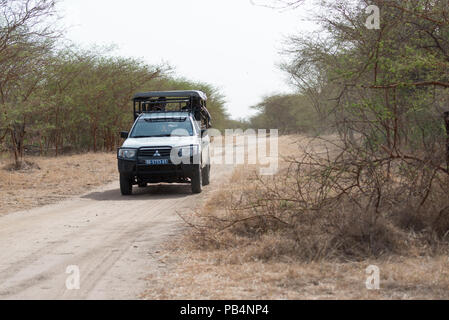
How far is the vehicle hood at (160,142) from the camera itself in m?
11.8

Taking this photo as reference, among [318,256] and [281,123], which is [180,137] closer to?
[318,256]

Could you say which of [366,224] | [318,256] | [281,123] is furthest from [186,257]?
[281,123]

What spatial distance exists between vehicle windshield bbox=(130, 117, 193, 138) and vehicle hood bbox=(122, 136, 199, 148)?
335 millimetres

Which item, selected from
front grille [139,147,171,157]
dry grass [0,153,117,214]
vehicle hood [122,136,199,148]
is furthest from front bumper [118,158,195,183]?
dry grass [0,153,117,214]

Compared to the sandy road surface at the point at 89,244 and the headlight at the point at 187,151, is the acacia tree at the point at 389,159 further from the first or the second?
the headlight at the point at 187,151

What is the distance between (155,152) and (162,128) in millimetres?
1285

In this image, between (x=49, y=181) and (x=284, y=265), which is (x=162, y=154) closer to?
(x=49, y=181)

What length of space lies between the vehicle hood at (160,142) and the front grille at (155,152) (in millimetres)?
88

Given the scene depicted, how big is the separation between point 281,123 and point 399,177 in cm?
5870

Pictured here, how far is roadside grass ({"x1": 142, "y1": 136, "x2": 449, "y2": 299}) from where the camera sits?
4.54m

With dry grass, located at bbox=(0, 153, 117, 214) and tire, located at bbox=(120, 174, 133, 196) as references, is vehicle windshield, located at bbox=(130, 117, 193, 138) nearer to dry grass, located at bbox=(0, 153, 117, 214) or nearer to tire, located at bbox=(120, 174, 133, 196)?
tire, located at bbox=(120, 174, 133, 196)

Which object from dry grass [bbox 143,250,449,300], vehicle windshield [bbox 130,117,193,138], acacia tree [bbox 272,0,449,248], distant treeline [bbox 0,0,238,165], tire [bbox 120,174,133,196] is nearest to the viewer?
dry grass [bbox 143,250,449,300]

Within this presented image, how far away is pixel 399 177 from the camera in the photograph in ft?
22.5

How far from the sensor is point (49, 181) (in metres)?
14.9
